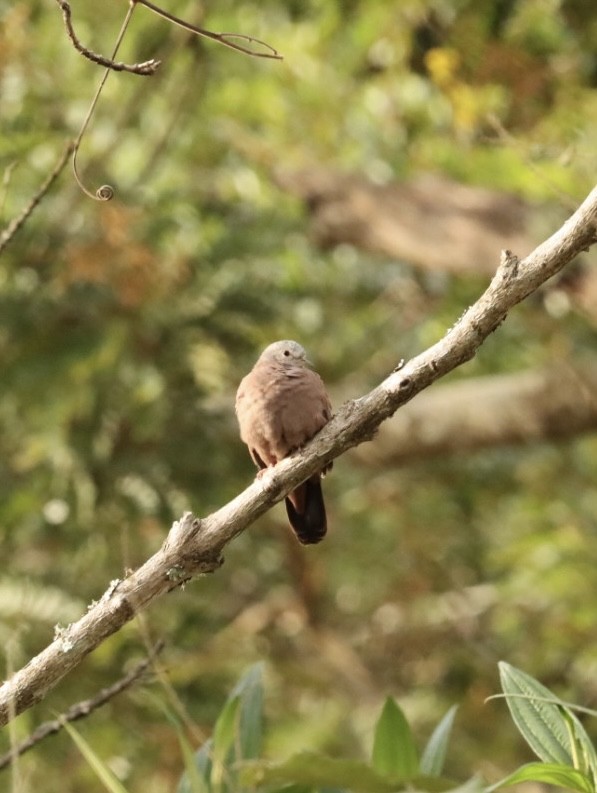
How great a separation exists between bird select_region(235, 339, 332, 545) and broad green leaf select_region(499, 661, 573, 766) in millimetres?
823

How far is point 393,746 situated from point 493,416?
4.61m

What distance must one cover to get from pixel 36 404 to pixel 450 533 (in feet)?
12.3

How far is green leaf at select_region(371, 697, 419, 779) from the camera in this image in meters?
2.70

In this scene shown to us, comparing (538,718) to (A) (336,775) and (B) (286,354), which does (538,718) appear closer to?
(A) (336,775)

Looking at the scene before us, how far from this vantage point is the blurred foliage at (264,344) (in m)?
6.04

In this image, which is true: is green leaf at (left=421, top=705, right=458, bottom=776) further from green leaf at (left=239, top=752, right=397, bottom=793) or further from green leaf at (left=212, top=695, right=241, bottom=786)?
green leaf at (left=239, top=752, right=397, bottom=793)

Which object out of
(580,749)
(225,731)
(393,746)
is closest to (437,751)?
(393,746)

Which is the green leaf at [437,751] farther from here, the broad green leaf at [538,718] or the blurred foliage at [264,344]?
the blurred foliage at [264,344]

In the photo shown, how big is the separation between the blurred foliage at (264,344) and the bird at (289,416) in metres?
1.00

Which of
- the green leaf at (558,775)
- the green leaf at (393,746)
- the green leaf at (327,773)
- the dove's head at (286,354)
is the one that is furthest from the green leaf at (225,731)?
the dove's head at (286,354)

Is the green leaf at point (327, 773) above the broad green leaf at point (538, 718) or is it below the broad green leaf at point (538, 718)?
above

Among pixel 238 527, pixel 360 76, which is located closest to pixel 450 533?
pixel 360 76

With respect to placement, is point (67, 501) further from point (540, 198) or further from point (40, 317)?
point (540, 198)

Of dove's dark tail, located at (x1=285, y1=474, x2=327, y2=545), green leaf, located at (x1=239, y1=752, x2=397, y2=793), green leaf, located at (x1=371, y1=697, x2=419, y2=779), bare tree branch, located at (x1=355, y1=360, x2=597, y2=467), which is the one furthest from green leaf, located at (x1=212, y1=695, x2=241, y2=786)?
bare tree branch, located at (x1=355, y1=360, x2=597, y2=467)
